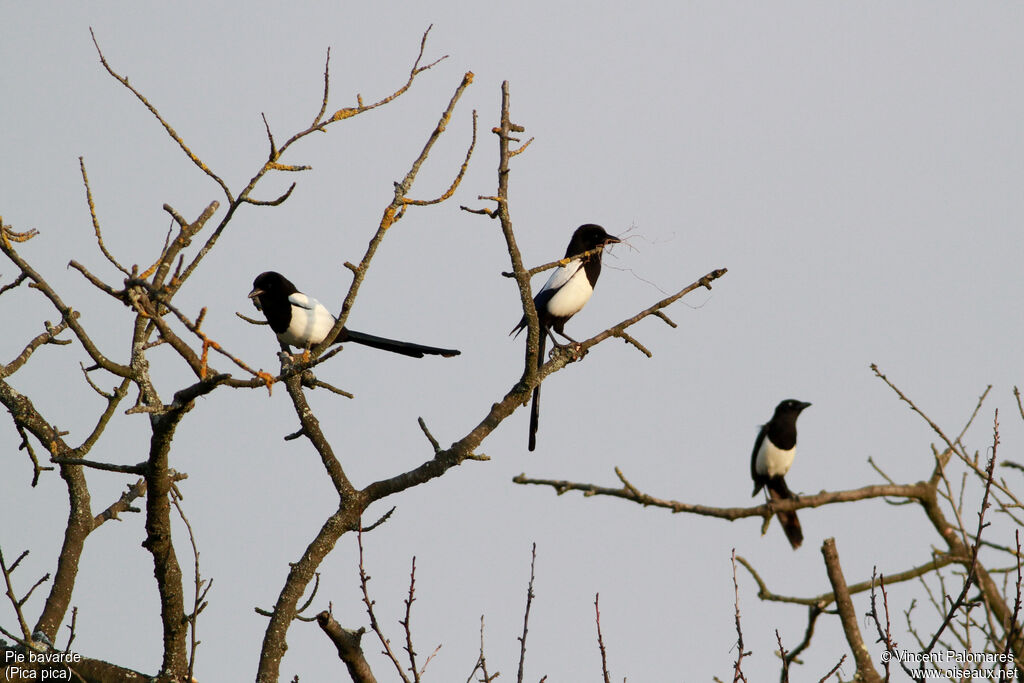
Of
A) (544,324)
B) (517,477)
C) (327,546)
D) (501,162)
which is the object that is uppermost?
(544,324)

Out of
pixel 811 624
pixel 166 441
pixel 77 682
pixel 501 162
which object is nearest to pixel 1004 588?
pixel 811 624

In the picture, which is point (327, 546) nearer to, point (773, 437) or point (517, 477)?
point (517, 477)

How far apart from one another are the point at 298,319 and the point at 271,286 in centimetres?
26

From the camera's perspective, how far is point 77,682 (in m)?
3.27

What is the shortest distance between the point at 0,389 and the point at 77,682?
4.06 ft

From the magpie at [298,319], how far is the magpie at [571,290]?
1.06 metres

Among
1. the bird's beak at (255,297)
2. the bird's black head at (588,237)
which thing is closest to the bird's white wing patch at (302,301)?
the bird's beak at (255,297)

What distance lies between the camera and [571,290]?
5.75 meters

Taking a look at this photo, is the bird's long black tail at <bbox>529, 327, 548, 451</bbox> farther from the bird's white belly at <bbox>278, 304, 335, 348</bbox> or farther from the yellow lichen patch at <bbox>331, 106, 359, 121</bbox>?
the yellow lichen patch at <bbox>331, 106, 359, 121</bbox>

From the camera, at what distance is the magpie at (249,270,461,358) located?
4.70 meters

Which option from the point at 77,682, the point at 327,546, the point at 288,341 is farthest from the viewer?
the point at 288,341

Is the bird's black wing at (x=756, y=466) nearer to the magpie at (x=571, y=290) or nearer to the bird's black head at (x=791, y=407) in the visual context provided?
the bird's black head at (x=791, y=407)

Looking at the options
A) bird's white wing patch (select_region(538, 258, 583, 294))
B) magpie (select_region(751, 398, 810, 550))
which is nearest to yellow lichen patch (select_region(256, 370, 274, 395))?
magpie (select_region(751, 398, 810, 550))

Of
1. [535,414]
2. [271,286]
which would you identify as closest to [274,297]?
[271,286]
